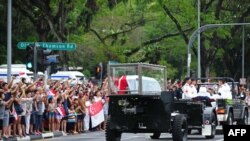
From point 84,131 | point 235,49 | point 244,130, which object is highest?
point 235,49

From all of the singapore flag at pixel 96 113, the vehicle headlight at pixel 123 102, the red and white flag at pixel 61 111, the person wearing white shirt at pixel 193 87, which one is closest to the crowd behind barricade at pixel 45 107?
the red and white flag at pixel 61 111

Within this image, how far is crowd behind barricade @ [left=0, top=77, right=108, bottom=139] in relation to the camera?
18438 millimetres

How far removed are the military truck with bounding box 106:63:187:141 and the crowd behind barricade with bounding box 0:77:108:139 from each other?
383 centimetres

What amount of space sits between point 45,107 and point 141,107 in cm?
660

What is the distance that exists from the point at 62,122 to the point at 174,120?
7830mm

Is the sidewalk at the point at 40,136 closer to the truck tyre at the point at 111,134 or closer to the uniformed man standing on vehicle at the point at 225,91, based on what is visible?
the truck tyre at the point at 111,134

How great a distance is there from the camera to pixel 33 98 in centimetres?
2003

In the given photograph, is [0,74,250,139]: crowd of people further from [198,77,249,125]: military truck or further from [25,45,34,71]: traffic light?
[25,45,34,71]: traffic light

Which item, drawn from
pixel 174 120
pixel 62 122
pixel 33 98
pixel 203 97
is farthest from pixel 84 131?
pixel 174 120

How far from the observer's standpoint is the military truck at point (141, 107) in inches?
607

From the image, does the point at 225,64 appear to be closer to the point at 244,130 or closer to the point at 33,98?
the point at 33,98

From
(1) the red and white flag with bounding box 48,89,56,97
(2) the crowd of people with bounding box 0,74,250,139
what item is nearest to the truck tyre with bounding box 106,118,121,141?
(2) the crowd of people with bounding box 0,74,250,139

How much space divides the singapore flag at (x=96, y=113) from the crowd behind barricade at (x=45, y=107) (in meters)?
0.16

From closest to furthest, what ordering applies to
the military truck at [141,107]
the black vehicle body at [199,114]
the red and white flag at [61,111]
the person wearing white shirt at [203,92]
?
the military truck at [141,107]
the black vehicle body at [199,114]
the person wearing white shirt at [203,92]
the red and white flag at [61,111]
